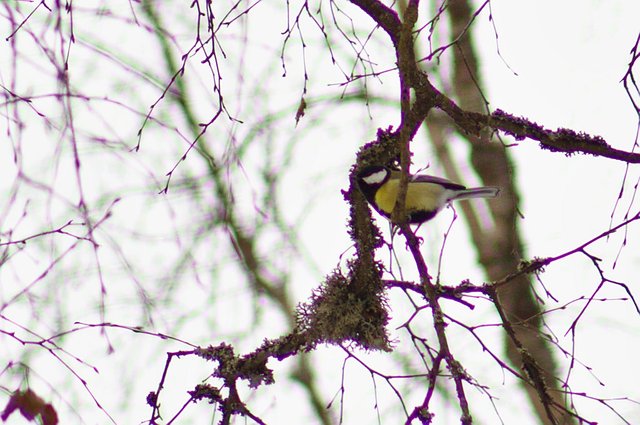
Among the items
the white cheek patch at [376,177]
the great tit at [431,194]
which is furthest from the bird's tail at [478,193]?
the white cheek patch at [376,177]

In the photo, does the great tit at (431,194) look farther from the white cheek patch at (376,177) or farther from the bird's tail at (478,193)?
the white cheek patch at (376,177)

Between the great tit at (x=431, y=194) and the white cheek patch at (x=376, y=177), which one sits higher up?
the great tit at (x=431, y=194)

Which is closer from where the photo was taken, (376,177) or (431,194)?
(376,177)

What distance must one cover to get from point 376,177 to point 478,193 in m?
0.79

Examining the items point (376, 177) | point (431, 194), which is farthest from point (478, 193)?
point (376, 177)

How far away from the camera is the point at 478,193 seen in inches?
118

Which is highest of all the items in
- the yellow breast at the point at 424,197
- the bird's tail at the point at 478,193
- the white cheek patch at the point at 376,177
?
the bird's tail at the point at 478,193

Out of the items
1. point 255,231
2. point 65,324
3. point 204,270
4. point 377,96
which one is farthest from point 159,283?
point 377,96

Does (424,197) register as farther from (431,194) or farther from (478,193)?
(478,193)

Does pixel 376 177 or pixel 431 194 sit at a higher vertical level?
pixel 431 194

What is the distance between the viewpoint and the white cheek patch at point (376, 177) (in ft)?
7.38

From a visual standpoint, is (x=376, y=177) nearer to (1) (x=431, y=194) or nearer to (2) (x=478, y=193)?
(1) (x=431, y=194)

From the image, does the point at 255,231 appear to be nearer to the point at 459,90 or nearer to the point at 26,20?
the point at 459,90

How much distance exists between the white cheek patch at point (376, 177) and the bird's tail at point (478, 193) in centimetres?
68
